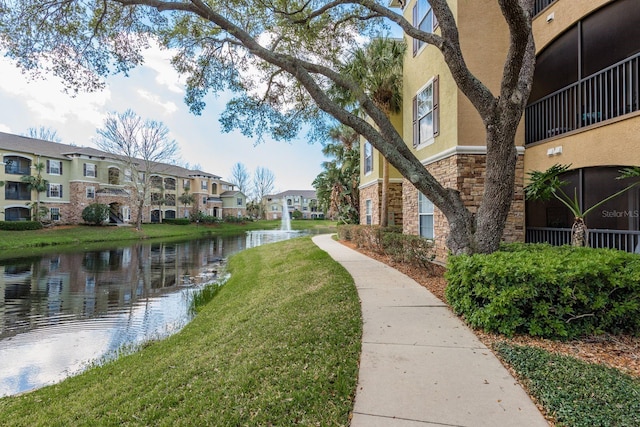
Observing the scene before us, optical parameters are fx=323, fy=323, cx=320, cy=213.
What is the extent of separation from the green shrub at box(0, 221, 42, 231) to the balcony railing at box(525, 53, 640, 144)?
36079 mm

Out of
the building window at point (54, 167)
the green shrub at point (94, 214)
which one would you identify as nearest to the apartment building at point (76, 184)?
the building window at point (54, 167)

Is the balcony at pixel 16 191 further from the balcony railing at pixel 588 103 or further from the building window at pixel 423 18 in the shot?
the balcony railing at pixel 588 103

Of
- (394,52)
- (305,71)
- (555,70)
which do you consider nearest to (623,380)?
(305,71)

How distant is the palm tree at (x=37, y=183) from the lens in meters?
30.3

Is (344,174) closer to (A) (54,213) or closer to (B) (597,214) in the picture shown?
(B) (597,214)

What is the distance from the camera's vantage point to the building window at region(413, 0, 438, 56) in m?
10.6

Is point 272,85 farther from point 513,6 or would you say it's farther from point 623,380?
point 623,380

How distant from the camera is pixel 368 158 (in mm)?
18375

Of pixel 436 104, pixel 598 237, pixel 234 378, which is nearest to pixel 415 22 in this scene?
pixel 436 104

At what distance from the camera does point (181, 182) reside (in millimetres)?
47750

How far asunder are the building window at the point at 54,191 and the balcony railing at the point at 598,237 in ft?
135

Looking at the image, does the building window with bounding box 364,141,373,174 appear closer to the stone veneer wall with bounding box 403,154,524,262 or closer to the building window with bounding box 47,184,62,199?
the stone veneer wall with bounding box 403,154,524,262

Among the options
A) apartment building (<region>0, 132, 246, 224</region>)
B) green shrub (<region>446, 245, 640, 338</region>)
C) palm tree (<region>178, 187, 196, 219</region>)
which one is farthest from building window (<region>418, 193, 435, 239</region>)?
palm tree (<region>178, 187, 196, 219</region>)

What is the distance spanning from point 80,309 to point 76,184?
32.8 m
